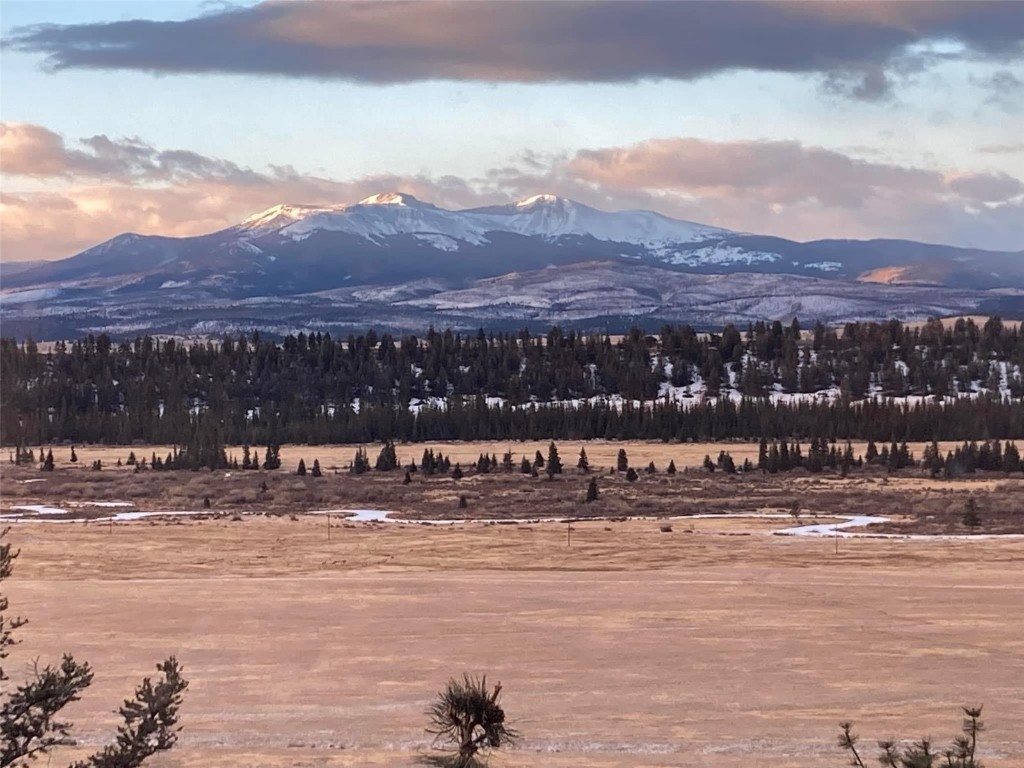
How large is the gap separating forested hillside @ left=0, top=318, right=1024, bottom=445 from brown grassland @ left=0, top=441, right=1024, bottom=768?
45.4 m

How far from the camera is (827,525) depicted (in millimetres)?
49500

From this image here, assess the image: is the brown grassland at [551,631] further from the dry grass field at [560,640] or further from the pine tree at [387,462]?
the pine tree at [387,462]

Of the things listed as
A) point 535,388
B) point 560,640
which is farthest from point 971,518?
point 535,388

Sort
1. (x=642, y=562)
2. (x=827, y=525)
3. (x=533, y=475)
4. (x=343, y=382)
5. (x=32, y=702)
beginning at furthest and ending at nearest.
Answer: (x=343, y=382) < (x=533, y=475) < (x=827, y=525) < (x=642, y=562) < (x=32, y=702)

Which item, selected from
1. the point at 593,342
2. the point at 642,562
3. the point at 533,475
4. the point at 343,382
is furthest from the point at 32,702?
the point at 593,342

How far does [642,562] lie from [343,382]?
89.1 metres

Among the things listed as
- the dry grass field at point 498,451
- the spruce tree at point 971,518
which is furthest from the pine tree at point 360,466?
the spruce tree at point 971,518

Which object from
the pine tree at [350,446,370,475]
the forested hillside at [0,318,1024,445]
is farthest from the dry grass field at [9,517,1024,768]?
the forested hillside at [0,318,1024,445]

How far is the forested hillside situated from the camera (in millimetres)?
100688

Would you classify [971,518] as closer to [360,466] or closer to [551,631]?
[551,631]

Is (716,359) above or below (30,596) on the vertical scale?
above

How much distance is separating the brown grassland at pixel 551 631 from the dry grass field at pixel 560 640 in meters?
0.07

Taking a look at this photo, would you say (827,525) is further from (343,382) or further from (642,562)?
(343,382)

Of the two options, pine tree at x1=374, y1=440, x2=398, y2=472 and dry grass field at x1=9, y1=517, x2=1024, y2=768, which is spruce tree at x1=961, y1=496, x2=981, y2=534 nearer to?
dry grass field at x1=9, y1=517, x2=1024, y2=768
